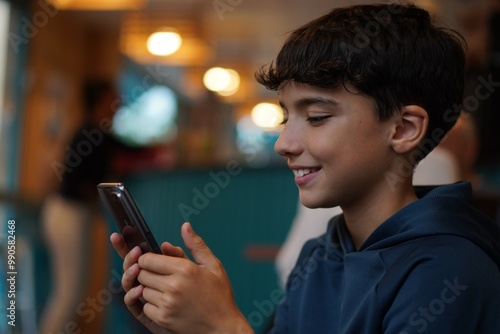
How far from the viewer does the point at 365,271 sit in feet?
3.19

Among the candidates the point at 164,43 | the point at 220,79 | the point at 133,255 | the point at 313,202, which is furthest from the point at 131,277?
the point at 220,79

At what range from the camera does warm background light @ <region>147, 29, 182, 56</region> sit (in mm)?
6875

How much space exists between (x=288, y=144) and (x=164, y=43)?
610 cm

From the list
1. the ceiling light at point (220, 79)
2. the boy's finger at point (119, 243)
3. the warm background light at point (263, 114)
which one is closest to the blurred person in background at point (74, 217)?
the boy's finger at point (119, 243)

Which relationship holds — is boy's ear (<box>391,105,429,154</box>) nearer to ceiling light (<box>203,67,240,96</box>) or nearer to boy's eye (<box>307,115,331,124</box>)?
boy's eye (<box>307,115,331,124</box>)

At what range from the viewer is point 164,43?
22.9ft

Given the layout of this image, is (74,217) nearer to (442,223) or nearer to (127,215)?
(127,215)

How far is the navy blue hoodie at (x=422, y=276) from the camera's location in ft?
2.83

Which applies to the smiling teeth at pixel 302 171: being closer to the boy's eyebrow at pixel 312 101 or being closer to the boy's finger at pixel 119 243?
the boy's eyebrow at pixel 312 101

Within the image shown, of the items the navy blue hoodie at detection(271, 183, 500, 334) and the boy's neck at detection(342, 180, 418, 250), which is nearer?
the navy blue hoodie at detection(271, 183, 500, 334)

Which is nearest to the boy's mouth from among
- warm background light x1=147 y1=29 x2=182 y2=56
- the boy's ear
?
the boy's ear

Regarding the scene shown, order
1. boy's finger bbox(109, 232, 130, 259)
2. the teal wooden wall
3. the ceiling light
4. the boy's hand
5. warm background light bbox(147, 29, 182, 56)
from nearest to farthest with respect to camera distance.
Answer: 1. the boy's hand
2. boy's finger bbox(109, 232, 130, 259)
3. the teal wooden wall
4. warm background light bbox(147, 29, 182, 56)
5. the ceiling light

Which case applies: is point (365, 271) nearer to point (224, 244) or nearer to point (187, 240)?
point (187, 240)

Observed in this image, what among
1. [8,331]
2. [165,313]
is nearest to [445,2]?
[8,331]
